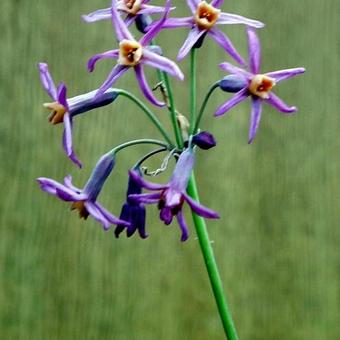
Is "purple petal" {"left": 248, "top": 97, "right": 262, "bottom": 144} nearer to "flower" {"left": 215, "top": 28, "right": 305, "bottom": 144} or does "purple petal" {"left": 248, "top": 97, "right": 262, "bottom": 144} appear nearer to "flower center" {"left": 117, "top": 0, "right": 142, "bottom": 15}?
A: "flower" {"left": 215, "top": 28, "right": 305, "bottom": 144}

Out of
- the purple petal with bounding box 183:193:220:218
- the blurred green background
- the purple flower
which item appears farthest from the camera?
the blurred green background

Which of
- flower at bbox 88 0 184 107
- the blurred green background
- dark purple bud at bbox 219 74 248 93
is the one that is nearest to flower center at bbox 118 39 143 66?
flower at bbox 88 0 184 107

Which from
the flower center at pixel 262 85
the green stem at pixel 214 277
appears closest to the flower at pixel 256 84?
the flower center at pixel 262 85

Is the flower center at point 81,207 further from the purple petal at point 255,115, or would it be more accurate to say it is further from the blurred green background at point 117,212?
the blurred green background at point 117,212

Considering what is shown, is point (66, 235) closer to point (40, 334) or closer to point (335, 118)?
point (40, 334)

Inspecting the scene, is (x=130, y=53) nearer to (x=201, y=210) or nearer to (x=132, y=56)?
(x=132, y=56)

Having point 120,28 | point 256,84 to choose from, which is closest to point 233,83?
point 256,84
